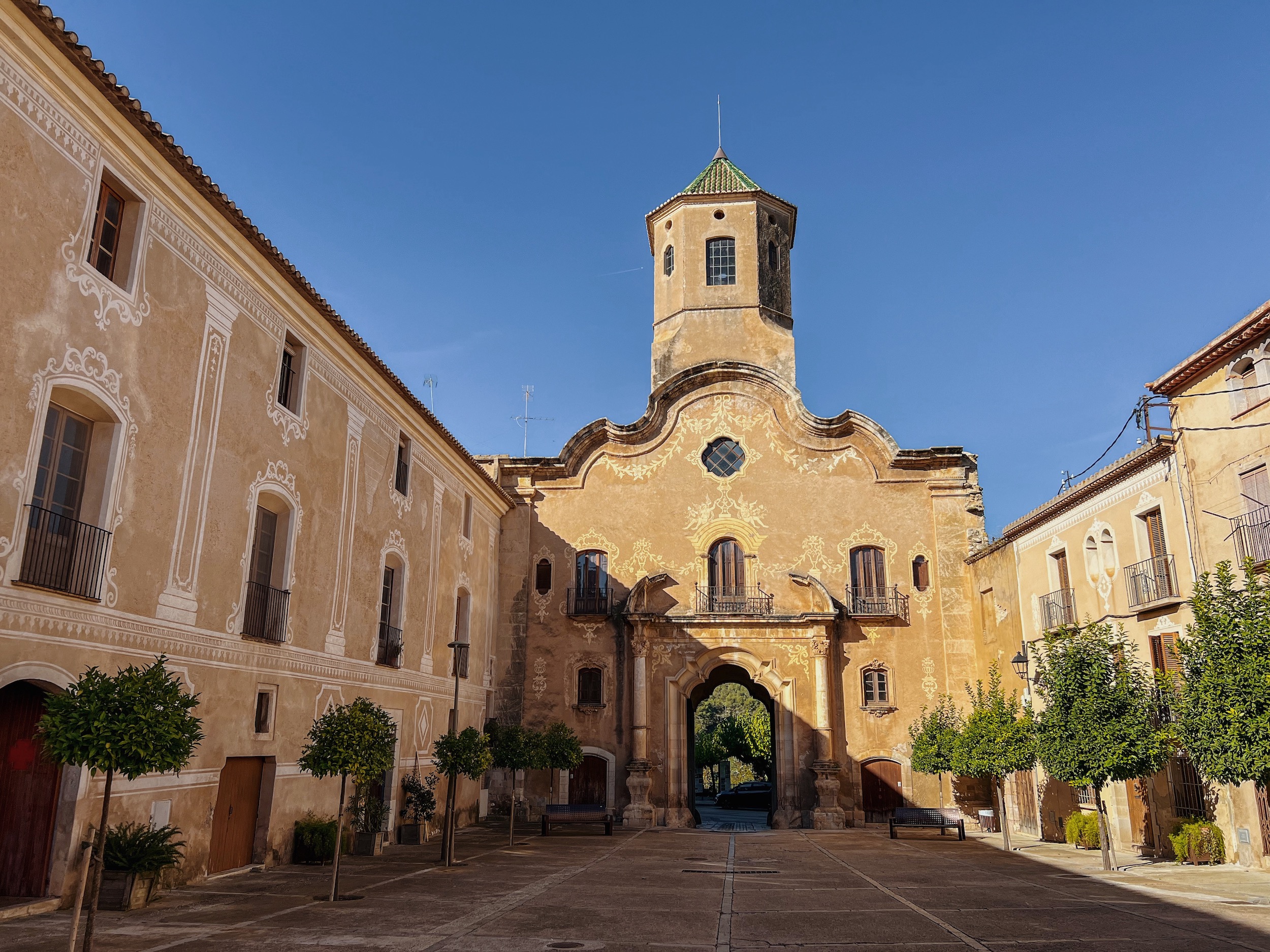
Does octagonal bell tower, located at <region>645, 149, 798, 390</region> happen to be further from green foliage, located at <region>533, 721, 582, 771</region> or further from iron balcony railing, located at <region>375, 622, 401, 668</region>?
iron balcony railing, located at <region>375, 622, 401, 668</region>

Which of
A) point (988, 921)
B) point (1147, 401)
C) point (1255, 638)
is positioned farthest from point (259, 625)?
point (1147, 401)

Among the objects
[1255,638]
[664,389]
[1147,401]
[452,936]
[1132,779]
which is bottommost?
[452,936]

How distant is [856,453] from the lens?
102 feet

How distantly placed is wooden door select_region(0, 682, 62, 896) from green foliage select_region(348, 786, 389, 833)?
7.57 m

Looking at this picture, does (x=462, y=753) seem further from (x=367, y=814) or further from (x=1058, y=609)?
(x=1058, y=609)

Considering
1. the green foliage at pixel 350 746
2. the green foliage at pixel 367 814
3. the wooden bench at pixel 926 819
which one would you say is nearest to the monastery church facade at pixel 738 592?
the wooden bench at pixel 926 819

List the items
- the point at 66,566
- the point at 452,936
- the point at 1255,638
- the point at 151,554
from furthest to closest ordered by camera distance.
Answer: the point at 1255,638 < the point at 151,554 < the point at 66,566 < the point at 452,936

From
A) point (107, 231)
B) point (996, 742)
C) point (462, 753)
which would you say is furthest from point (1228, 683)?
point (107, 231)

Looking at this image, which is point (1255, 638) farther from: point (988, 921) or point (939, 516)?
point (939, 516)

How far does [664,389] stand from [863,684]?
37.4 ft

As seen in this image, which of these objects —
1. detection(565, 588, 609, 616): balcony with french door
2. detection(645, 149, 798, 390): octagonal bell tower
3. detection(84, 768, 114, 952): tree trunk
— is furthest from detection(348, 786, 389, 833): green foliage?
detection(645, 149, 798, 390): octagonal bell tower

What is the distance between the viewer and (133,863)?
11.9m

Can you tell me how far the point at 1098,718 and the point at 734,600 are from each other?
43.4ft

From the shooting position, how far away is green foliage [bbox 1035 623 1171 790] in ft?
57.2
